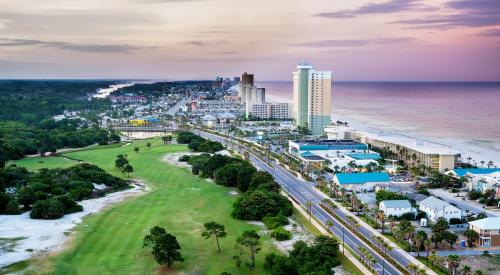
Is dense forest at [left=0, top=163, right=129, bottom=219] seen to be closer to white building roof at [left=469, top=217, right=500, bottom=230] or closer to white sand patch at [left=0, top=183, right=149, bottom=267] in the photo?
white sand patch at [left=0, top=183, right=149, bottom=267]

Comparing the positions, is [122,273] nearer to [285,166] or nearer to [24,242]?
[24,242]

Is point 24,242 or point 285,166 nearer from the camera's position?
point 24,242

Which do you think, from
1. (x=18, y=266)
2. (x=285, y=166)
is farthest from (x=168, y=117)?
(x=18, y=266)

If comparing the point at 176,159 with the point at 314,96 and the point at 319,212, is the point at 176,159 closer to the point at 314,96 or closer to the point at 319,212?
the point at 319,212

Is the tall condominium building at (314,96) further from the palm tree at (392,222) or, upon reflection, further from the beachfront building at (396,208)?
the palm tree at (392,222)

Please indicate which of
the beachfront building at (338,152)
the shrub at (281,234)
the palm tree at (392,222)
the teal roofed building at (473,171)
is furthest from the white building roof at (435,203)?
the beachfront building at (338,152)

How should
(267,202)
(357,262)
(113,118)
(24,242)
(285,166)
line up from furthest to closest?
1. (113,118)
2. (285,166)
3. (267,202)
4. (24,242)
5. (357,262)
